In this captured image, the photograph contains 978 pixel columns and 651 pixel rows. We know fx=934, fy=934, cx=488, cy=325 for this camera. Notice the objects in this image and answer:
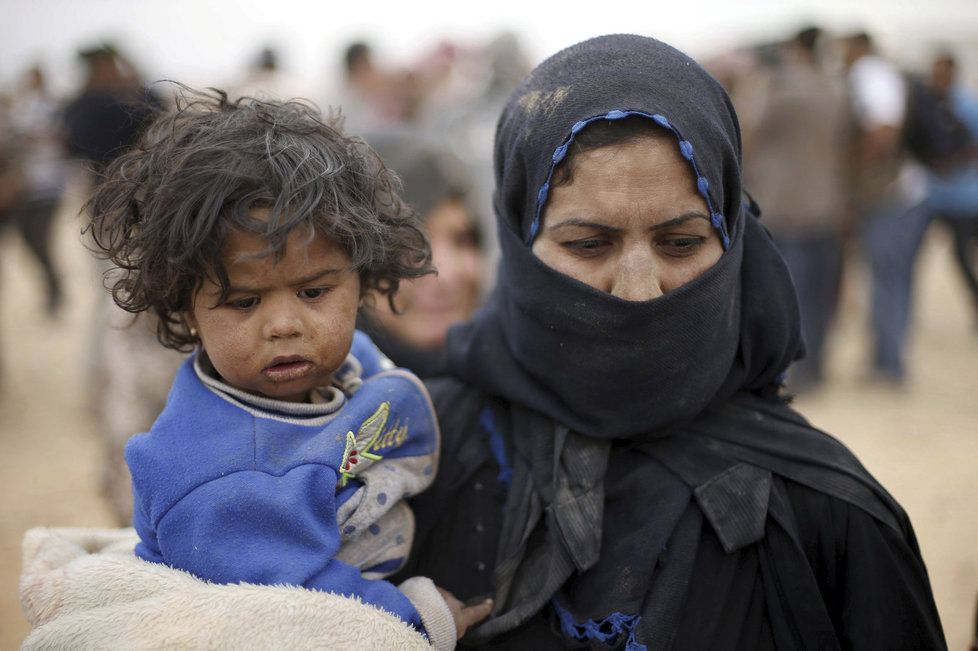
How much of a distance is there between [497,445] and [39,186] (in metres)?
10.6

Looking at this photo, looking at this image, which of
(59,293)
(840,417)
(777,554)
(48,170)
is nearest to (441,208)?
(777,554)

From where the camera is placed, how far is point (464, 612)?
1.87m

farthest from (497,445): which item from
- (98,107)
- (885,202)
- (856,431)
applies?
(885,202)

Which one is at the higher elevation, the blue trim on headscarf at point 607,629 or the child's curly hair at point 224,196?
the child's curly hair at point 224,196

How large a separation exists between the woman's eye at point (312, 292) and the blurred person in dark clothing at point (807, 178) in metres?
6.88

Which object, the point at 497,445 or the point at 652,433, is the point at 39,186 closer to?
the point at 497,445

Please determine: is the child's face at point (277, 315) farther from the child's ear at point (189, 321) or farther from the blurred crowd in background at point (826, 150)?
the blurred crowd in background at point (826, 150)

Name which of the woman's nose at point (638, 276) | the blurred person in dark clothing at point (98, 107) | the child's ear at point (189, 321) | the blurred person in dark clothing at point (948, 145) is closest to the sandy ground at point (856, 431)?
the blurred person in dark clothing at point (98, 107)

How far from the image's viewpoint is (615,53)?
196cm

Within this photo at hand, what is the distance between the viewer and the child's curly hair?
179cm

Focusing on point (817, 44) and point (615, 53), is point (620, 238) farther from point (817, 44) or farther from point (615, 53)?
point (817, 44)

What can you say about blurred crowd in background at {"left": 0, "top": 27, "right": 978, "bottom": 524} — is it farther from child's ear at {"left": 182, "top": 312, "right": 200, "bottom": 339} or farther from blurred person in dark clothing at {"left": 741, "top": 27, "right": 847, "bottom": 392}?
child's ear at {"left": 182, "top": 312, "right": 200, "bottom": 339}

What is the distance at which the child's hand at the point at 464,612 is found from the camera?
1.85 metres

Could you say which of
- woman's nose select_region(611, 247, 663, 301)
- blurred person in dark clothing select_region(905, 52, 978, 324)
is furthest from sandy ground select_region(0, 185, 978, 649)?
woman's nose select_region(611, 247, 663, 301)
